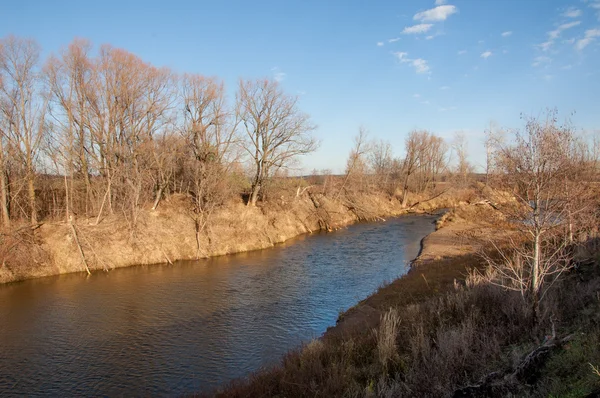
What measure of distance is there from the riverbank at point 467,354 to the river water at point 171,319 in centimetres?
309

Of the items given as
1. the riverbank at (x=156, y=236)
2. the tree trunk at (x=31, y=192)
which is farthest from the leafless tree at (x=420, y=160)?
the tree trunk at (x=31, y=192)

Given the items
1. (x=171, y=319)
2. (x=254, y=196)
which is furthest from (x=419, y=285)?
(x=254, y=196)

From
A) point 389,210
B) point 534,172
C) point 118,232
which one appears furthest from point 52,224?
point 389,210

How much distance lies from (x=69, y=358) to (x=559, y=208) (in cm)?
1487

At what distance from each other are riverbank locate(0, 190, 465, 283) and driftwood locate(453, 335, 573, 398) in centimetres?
2356

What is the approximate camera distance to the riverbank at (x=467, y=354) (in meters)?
5.58

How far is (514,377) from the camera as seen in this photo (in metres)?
5.54

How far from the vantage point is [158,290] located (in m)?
19.5

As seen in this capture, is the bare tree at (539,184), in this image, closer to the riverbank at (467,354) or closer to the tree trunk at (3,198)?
the riverbank at (467,354)

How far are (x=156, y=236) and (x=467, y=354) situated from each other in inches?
968

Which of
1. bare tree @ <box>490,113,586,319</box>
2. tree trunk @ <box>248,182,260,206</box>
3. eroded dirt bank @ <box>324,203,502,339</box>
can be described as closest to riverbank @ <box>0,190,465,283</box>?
tree trunk @ <box>248,182,260,206</box>

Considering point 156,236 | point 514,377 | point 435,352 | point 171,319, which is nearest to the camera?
point 514,377

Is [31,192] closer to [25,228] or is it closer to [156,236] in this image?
[25,228]

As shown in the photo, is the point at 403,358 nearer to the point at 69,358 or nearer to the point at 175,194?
the point at 69,358
